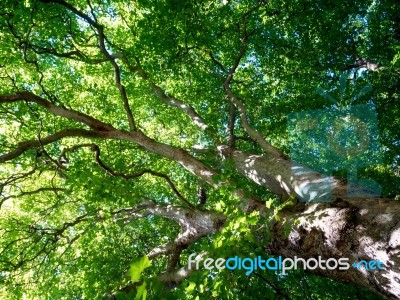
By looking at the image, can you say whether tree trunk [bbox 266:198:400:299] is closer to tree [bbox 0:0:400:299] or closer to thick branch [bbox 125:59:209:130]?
tree [bbox 0:0:400:299]

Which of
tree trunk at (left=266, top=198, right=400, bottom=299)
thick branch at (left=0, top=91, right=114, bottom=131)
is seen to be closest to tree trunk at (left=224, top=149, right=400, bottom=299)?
tree trunk at (left=266, top=198, right=400, bottom=299)

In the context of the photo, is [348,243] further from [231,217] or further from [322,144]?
[322,144]

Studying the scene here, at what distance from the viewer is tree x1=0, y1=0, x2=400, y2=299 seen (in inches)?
188

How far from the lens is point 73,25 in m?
7.59

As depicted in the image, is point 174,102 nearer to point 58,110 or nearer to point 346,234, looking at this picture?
point 58,110

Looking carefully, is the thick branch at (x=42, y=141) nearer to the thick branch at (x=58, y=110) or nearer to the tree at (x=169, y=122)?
the tree at (x=169, y=122)

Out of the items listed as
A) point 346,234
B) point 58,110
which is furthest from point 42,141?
point 346,234

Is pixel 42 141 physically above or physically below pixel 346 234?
above

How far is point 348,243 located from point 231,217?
0.98 m

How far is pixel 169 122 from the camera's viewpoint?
399 inches

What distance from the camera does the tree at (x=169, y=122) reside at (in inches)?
188

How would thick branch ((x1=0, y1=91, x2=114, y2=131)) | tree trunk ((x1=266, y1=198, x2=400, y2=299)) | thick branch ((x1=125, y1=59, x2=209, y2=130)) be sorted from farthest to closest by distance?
thick branch ((x1=125, y1=59, x2=209, y2=130))
thick branch ((x1=0, y1=91, x2=114, y2=131))
tree trunk ((x1=266, y1=198, x2=400, y2=299))

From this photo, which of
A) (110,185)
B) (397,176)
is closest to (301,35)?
(397,176)

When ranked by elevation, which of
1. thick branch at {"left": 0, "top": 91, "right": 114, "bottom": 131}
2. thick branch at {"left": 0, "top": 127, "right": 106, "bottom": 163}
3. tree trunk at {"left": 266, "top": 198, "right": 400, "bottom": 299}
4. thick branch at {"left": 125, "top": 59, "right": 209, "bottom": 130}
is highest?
thick branch at {"left": 125, "top": 59, "right": 209, "bottom": 130}
